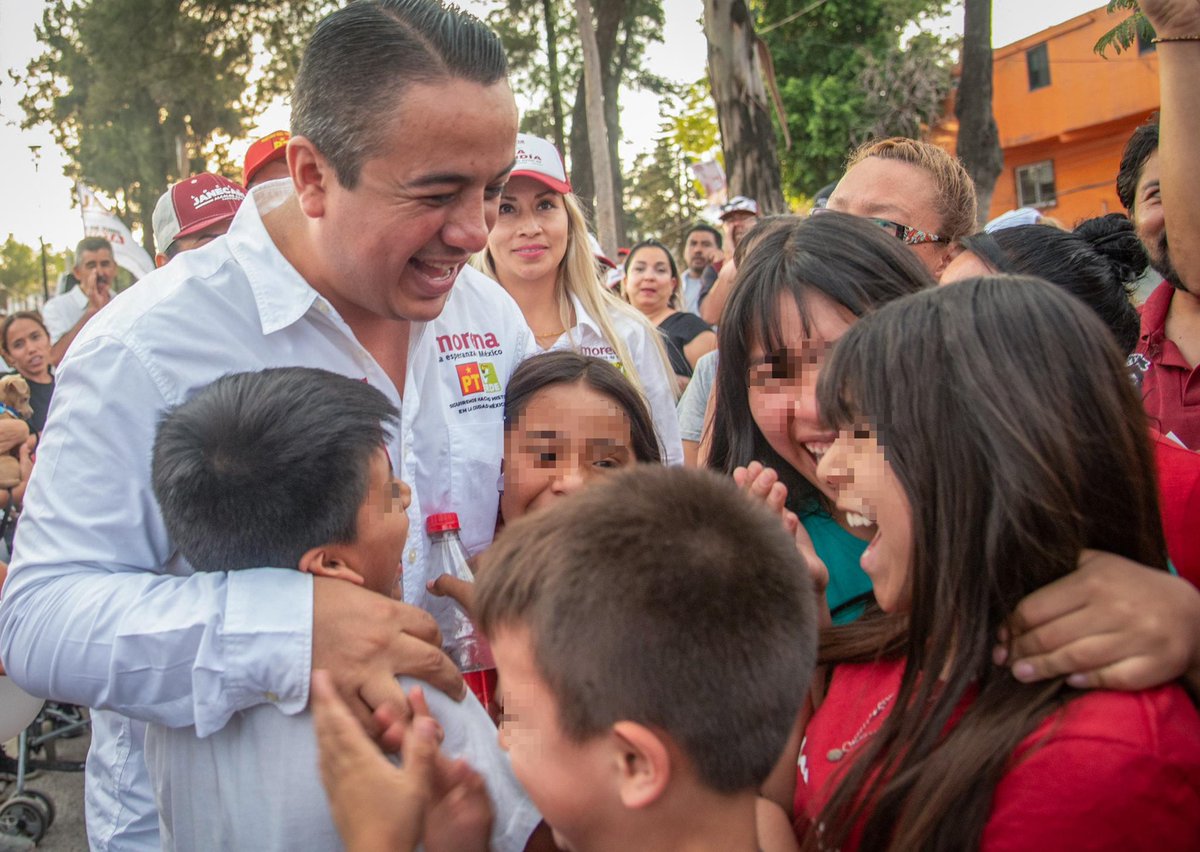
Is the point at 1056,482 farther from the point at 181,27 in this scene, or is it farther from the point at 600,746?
the point at 181,27

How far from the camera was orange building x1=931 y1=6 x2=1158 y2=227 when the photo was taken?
2755cm

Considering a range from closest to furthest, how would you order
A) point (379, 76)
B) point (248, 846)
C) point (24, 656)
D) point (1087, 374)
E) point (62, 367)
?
point (1087, 374), point (248, 846), point (24, 656), point (62, 367), point (379, 76)

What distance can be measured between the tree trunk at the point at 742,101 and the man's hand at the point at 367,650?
301 inches

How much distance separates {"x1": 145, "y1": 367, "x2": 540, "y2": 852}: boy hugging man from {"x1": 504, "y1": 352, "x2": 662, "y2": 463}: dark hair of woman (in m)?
0.89

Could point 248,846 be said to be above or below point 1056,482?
below

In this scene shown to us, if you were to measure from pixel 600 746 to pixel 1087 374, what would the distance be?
82cm

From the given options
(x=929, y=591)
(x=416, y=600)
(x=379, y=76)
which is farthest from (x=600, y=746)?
(x=379, y=76)

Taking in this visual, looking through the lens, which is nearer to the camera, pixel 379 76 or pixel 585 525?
pixel 585 525

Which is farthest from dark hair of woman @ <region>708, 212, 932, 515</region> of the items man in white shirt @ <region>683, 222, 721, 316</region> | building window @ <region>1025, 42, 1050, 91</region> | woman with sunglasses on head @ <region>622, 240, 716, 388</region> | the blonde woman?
building window @ <region>1025, 42, 1050, 91</region>

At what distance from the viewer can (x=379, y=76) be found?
1904 millimetres

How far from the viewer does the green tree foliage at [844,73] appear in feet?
86.7

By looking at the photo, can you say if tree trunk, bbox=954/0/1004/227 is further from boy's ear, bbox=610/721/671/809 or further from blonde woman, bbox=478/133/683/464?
boy's ear, bbox=610/721/671/809

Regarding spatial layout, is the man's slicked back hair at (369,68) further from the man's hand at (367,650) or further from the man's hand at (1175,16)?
the man's hand at (1175,16)

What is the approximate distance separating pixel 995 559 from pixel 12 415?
6.08 m
